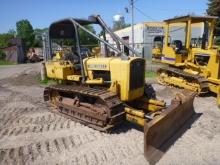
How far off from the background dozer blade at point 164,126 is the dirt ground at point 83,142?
0.16 m

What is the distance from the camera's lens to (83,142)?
5656 mm

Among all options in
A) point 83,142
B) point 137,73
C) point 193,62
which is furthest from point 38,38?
point 83,142

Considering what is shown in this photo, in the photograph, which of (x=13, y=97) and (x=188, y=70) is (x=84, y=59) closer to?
(x=13, y=97)

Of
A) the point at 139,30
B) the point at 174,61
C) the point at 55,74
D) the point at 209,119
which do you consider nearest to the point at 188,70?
the point at 174,61

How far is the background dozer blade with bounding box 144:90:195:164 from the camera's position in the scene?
191 inches

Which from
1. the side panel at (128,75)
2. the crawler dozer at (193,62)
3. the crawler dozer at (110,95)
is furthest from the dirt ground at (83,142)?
the crawler dozer at (193,62)

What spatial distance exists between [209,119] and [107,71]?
116 inches

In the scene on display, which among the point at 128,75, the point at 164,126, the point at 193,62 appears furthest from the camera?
the point at 193,62

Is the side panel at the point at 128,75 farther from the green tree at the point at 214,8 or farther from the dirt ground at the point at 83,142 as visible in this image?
the green tree at the point at 214,8

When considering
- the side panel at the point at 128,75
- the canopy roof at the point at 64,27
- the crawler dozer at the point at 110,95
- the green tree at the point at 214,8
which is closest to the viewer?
the crawler dozer at the point at 110,95

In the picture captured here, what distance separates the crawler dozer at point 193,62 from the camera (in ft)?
30.5

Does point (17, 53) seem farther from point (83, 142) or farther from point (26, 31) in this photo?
point (26, 31)

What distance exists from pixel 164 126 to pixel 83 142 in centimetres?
171

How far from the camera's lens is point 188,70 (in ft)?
34.1
